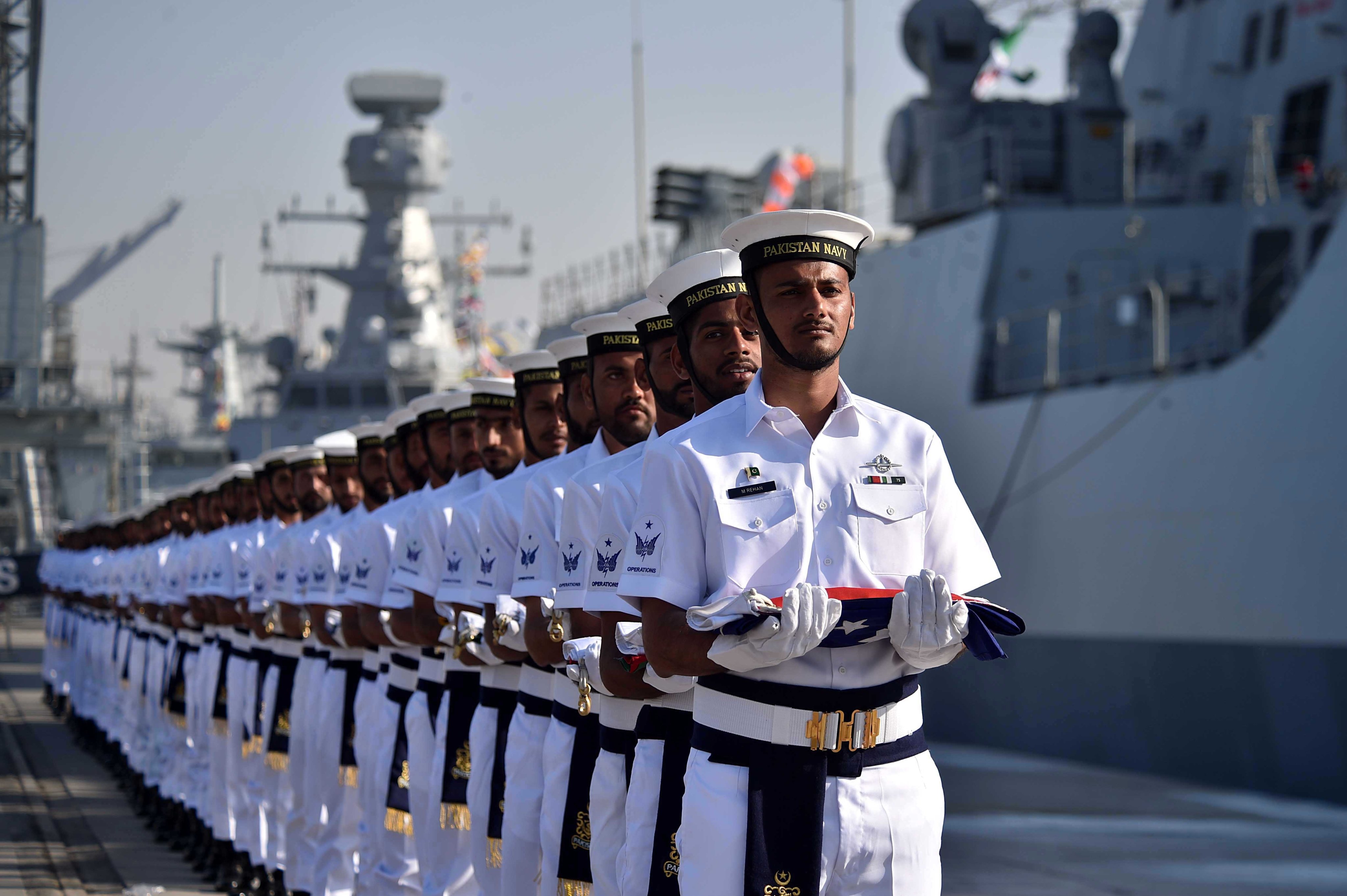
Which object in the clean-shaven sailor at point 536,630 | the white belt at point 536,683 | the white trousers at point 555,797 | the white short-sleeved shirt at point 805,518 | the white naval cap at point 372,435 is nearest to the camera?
the white short-sleeved shirt at point 805,518

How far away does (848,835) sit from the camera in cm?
256

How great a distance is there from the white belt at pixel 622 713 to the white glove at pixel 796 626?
1.41 metres

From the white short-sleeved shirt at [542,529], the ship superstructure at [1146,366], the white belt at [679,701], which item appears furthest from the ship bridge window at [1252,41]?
the white belt at [679,701]

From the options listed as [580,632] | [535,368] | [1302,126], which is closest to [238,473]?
[535,368]

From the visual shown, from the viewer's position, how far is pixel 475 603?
487 centimetres

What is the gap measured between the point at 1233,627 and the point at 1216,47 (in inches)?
245

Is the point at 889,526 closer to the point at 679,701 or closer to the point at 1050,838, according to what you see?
the point at 679,701

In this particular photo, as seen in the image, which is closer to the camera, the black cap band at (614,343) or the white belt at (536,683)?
the black cap band at (614,343)

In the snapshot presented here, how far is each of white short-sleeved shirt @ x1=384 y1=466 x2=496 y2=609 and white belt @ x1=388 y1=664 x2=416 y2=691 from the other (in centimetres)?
40

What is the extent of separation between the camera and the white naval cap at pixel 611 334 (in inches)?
166

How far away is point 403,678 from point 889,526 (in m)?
3.48

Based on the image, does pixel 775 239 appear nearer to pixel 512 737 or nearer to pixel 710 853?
pixel 710 853

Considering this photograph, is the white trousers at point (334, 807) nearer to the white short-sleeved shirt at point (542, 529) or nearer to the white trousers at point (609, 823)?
the white short-sleeved shirt at point (542, 529)

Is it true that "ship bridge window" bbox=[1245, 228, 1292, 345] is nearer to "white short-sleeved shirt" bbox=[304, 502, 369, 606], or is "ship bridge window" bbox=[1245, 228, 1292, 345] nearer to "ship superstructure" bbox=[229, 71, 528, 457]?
"white short-sleeved shirt" bbox=[304, 502, 369, 606]
